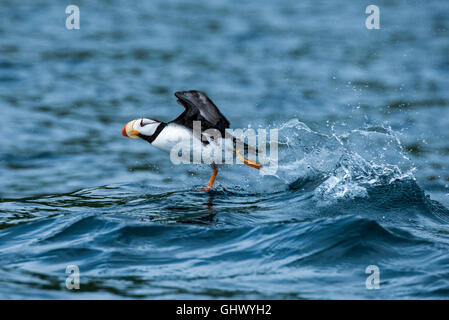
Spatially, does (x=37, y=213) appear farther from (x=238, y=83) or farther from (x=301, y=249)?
(x=238, y=83)

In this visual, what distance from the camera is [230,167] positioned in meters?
10.3

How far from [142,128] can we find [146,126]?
0.07 m

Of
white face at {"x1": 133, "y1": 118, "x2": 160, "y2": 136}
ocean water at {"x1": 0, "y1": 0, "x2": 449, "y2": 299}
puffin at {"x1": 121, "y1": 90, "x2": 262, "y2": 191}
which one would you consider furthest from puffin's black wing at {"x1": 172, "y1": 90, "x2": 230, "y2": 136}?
ocean water at {"x1": 0, "y1": 0, "x2": 449, "y2": 299}

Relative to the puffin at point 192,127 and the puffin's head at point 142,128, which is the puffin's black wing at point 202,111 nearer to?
the puffin at point 192,127

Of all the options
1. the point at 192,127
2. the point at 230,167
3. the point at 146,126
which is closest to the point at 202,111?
the point at 192,127

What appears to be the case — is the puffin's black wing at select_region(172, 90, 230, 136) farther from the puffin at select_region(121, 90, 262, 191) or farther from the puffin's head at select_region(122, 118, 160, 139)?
the puffin's head at select_region(122, 118, 160, 139)

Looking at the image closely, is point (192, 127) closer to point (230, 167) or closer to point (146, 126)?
point (146, 126)

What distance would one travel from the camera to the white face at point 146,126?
823 cm

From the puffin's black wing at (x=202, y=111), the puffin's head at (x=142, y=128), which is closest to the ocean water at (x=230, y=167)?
the puffin's head at (x=142, y=128)

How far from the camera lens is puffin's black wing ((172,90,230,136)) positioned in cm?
759

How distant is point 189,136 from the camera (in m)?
7.86
